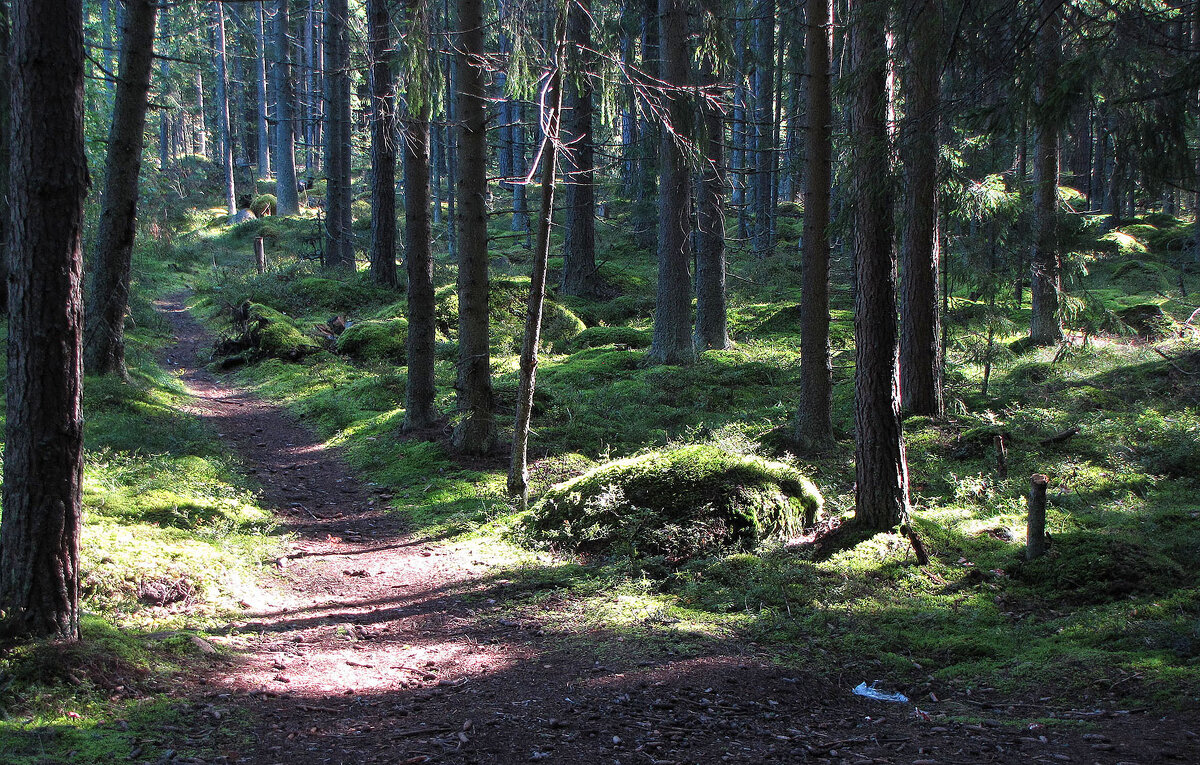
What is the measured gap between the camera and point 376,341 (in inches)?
601

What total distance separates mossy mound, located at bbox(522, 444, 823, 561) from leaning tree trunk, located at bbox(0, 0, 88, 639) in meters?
4.14

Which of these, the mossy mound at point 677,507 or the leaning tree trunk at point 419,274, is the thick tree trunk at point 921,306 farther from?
the leaning tree trunk at point 419,274

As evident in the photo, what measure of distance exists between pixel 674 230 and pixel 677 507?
24.1 feet

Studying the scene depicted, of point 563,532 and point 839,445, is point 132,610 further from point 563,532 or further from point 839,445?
point 839,445

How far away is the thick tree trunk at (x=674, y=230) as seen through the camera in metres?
12.2

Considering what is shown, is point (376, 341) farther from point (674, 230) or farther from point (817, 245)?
point (817, 245)

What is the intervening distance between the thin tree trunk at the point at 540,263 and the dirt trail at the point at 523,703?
1.71 m

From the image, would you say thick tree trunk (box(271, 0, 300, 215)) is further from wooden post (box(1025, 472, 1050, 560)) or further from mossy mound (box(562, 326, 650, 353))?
wooden post (box(1025, 472, 1050, 560))

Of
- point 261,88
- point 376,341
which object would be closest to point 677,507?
point 376,341

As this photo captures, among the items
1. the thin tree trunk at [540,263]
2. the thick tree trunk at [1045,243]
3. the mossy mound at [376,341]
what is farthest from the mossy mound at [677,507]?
the mossy mound at [376,341]

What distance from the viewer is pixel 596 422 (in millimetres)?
10852

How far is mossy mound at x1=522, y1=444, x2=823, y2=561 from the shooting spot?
696cm

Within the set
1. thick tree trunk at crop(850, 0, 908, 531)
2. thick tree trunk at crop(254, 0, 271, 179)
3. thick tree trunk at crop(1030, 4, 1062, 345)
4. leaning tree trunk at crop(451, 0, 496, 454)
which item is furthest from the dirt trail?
thick tree trunk at crop(254, 0, 271, 179)

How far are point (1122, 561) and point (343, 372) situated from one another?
12.3 metres
